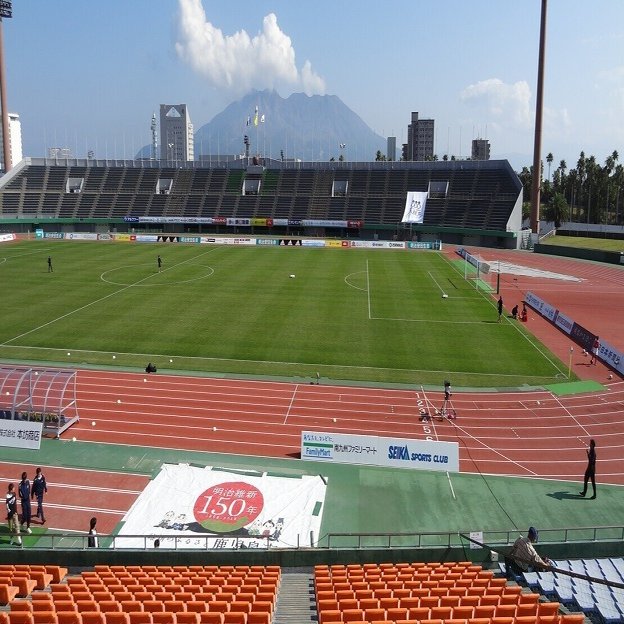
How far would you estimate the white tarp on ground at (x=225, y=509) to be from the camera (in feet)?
48.9

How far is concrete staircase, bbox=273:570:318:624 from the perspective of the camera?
33.6ft

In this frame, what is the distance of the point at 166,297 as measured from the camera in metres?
44.4

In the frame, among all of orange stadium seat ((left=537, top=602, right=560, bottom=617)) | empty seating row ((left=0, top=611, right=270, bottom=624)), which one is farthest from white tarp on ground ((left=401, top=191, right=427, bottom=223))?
empty seating row ((left=0, top=611, right=270, bottom=624))

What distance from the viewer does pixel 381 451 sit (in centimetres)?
1925

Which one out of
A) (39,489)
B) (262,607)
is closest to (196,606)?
(262,607)

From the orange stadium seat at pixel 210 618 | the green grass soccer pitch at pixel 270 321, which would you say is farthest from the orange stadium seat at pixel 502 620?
the green grass soccer pitch at pixel 270 321

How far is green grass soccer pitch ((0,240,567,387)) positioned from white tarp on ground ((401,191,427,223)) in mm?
26002

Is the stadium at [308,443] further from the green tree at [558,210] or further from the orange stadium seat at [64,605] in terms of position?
the green tree at [558,210]

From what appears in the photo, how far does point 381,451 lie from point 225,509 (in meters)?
5.56

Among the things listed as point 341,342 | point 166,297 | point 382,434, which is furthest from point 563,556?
point 166,297

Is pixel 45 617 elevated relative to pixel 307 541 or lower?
elevated

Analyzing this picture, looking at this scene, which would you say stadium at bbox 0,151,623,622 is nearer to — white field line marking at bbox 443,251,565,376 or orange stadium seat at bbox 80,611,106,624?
orange stadium seat at bbox 80,611,106,624

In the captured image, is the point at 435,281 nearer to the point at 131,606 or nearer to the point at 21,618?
the point at 131,606

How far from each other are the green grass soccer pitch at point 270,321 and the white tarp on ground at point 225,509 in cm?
1102
